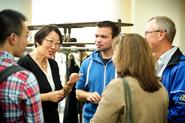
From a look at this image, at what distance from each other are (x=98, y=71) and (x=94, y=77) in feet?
0.20

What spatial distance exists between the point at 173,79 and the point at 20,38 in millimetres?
1062

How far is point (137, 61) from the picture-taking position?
172cm

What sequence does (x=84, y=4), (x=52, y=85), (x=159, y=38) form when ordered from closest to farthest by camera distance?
(x=159, y=38) < (x=52, y=85) < (x=84, y=4)

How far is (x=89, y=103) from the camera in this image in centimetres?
256

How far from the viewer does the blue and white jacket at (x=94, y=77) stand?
8.38 ft

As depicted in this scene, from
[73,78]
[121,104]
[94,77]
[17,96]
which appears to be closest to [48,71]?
[73,78]

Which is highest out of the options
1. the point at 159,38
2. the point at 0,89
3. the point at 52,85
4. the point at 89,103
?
the point at 159,38

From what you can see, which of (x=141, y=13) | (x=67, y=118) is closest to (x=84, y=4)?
(x=141, y=13)

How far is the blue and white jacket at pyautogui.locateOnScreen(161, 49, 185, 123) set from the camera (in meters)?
1.93

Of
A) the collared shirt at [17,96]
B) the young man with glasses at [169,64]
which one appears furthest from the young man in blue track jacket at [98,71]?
the collared shirt at [17,96]

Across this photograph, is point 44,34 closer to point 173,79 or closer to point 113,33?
point 113,33

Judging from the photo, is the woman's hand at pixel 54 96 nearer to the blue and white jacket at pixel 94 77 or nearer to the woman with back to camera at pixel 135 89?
the blue and white jacket at pixel 94 77

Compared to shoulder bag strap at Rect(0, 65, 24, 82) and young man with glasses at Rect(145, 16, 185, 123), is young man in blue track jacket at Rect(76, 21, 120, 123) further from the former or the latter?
shoulder bag strap at Rect(0, 65, 24, 82)

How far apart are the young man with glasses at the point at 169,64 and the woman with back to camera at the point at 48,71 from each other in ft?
2.37
